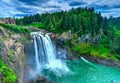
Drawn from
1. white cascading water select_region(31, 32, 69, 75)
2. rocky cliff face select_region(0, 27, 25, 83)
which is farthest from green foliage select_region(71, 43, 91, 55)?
rocky cliff face select_region(0, 27, 25, 83)

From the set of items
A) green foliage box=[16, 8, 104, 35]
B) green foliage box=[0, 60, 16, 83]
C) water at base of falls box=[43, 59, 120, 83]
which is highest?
green foliage box=[16, 8, 104, 35]

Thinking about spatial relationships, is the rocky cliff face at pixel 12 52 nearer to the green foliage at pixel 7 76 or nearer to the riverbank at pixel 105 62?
the green foliage at pixel 7 76

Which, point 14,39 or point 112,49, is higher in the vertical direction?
point 14,39

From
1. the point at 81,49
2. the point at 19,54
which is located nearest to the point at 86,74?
the point at 81,49

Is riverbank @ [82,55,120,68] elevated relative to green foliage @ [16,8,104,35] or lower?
lower

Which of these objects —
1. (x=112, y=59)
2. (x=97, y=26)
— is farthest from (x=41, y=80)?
(x=97, y=26)

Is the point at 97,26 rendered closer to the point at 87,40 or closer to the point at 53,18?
the point at 87,40

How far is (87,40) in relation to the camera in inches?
3962

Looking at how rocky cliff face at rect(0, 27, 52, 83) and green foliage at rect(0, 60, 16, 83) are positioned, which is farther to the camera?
rocky cliff face at rect(0, 27, 52, 83)

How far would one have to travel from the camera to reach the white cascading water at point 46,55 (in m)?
77.9

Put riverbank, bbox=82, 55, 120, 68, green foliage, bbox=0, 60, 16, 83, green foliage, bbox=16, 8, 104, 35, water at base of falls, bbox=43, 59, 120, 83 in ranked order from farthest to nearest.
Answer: green foliage, bbox=16, 8, 104, 35, riverbank, bbox=82, 55, 120, 68, water at base of falls, bbox=43, 59, 120, 83, green foliage, bbox=0, 60, 16, 83

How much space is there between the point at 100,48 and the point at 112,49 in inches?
211

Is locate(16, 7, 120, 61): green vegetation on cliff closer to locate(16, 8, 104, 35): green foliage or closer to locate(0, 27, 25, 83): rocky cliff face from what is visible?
locate(16, 8, 104, 35): green foliage

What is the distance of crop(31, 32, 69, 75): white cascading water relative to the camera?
77906 millimetres
